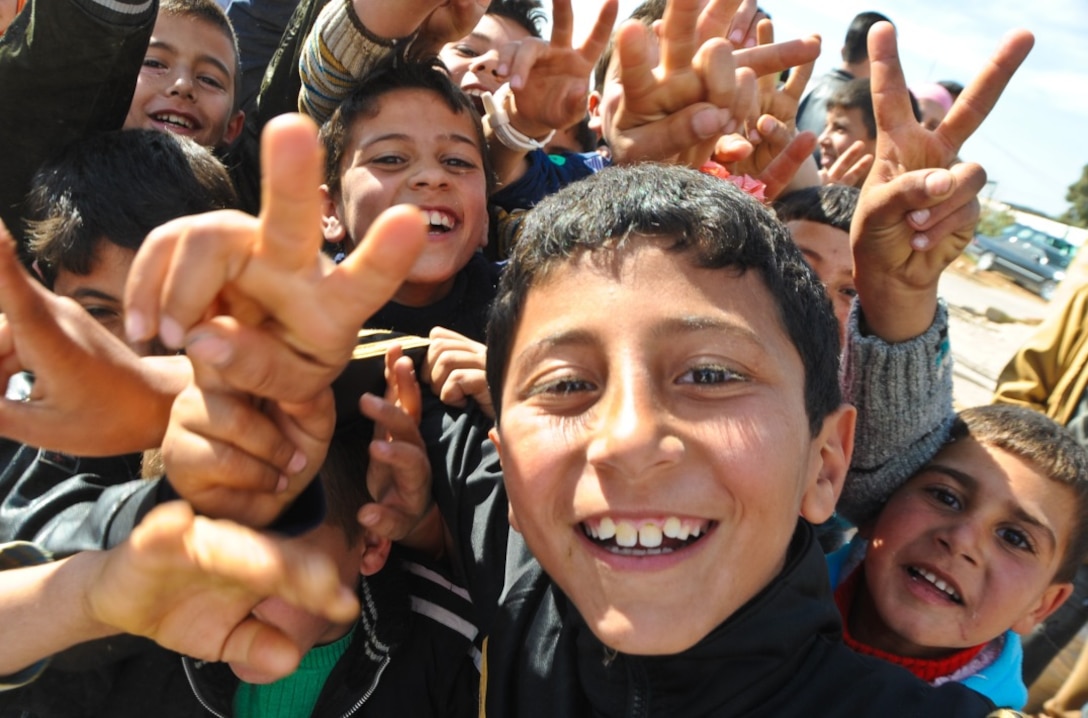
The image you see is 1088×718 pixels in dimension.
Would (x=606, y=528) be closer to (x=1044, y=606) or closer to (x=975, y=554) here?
(x=975, y=554)

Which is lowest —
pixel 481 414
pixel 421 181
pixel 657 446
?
pixel 481 414

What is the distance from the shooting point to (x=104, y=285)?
5.84 ft

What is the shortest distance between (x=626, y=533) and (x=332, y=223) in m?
1.36

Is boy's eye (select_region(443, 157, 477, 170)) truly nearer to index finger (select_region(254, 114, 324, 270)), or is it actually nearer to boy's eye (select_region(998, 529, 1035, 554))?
index finger (select_region(254, 114, 324, 270))

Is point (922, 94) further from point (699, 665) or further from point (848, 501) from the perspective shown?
point (699, 665)

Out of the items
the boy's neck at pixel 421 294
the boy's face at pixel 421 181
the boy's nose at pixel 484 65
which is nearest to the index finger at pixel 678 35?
the boy's face at pixel 421 181

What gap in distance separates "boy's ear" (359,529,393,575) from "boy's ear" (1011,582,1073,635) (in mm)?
1378

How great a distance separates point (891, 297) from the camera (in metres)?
1.72

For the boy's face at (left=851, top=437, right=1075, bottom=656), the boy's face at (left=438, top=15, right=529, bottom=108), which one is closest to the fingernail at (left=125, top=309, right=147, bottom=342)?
the boy's face at (left=851, top=437, right=1075, bottom=656)

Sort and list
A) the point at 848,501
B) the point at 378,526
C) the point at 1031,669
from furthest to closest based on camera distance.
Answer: the point at 1031,669 → the point at 848,501 → the point at 378,526

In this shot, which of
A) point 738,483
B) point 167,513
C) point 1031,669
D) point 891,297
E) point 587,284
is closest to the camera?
point 167,513

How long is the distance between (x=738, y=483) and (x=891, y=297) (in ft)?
2.52

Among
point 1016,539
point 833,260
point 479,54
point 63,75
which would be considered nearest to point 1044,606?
point 1016,539

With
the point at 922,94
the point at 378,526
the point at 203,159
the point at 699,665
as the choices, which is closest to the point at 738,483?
the point at 699,665
